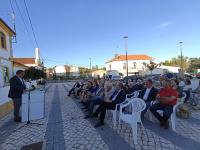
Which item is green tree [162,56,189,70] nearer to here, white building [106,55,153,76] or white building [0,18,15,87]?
white building [106,55,153,76]

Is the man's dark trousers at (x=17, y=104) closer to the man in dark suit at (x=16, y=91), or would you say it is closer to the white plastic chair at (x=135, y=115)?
the man in dark suit at (x=16, y=91)

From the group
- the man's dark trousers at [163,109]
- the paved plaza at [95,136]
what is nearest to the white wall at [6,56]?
the paved plaza at [95,136]

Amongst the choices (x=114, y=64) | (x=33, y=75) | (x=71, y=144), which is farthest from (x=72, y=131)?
(x=114, y=64)

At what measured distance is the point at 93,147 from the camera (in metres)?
4.25

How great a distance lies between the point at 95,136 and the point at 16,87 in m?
3.25

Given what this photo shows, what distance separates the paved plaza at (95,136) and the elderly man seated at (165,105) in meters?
0.27

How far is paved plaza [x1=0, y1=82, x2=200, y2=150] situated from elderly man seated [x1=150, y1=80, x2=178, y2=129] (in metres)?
0.27

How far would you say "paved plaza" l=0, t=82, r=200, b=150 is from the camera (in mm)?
4270

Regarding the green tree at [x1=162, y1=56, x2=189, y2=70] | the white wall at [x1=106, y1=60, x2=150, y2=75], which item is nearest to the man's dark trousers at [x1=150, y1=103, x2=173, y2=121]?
the white wall at [x1=106, y1=60, x2=150, y2=75]

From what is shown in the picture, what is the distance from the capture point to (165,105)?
17.7ft

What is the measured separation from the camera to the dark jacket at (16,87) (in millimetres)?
6512

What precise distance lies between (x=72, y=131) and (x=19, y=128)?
1775 mm

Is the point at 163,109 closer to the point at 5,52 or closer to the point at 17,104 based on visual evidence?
the point at 17,104

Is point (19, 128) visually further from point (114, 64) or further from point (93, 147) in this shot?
point (114, 64)
